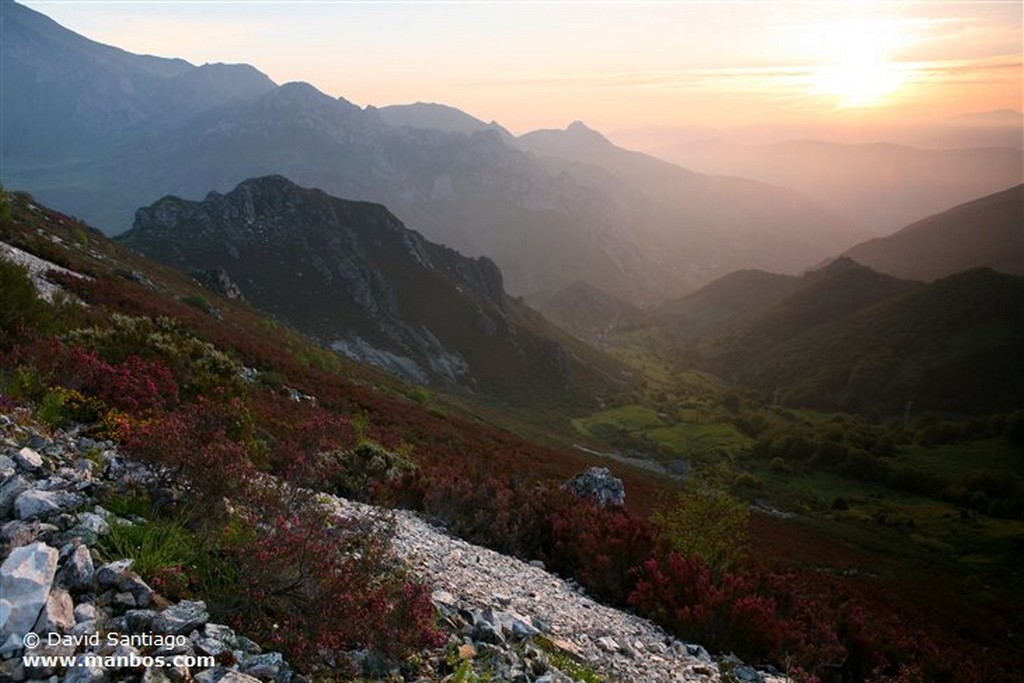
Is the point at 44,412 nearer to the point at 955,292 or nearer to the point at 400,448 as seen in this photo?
the point at 400,448

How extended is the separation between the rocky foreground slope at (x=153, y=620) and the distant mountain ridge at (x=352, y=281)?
8447 centimetres

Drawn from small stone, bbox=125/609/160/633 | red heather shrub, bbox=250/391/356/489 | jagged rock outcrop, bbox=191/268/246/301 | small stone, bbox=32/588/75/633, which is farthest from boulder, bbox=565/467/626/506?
jagged rock outcrop, bbox=191/268/246/301

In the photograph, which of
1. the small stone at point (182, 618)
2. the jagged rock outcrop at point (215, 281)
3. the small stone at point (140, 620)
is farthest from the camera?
the jagged rock outcrop at point (215, 281)

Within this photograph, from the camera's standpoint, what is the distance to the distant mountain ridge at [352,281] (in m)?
97.1

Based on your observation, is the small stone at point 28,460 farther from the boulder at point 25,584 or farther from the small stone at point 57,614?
the small stone at point 57,614

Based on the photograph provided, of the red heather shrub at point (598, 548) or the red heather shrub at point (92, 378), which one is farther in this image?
the red heather shrub at point (598, 548)

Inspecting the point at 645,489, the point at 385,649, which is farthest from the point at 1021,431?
the point at 385,649

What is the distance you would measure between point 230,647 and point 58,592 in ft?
4.85

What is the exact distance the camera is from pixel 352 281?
10756 cm

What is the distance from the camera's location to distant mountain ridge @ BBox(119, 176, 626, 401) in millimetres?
97125

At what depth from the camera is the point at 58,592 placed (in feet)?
16.1

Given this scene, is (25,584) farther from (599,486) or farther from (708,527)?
(599,486)

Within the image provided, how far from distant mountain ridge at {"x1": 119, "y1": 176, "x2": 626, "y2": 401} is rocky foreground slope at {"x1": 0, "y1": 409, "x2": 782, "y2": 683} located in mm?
84472

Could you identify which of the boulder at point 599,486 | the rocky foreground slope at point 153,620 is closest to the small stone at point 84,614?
the rocky foreground slope at point 153,620
